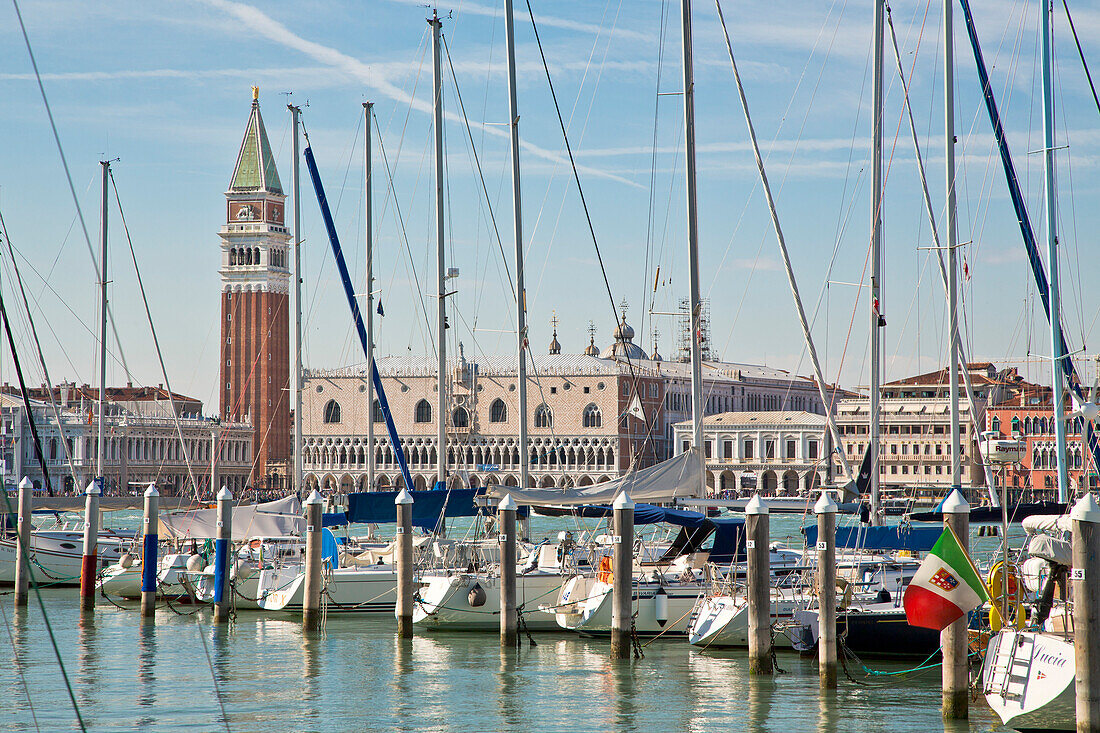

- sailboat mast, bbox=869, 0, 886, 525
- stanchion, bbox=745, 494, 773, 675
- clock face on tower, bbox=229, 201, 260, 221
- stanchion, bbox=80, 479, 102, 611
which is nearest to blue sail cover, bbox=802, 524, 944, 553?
sailboat mast, bbox=869, 0, 886, 525

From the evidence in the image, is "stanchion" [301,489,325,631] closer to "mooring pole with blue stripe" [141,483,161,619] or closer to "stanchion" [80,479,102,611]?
"mooring pole with blue stripe" [141,483,161,619]

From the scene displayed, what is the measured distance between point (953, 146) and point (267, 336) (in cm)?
8137

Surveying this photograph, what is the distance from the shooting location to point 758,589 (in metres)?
18.0

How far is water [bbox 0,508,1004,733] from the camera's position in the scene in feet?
54.1

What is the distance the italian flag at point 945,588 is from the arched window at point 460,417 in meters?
85.5

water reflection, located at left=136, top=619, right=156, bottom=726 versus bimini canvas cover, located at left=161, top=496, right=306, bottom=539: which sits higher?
bimini canvas cover, located at left=161, top=496, right=306, bottom=539

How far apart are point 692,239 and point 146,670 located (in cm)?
1027

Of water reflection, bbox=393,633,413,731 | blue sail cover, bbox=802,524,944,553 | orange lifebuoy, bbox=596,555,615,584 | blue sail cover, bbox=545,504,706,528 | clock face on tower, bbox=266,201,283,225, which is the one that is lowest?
water reflection, bbox=393,633,413,731

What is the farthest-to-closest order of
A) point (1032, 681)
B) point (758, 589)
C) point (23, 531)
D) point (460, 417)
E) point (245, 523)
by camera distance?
point (460, 417), point (245, 523), point (23, 531), point (758, 589), point (1032, 681)

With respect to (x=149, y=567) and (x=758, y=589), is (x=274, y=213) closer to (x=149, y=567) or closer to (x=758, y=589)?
(x=149, y=567)

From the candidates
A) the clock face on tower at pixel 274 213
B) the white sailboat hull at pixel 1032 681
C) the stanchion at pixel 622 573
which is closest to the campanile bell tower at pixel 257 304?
the clock face on tower at pixel 274 213

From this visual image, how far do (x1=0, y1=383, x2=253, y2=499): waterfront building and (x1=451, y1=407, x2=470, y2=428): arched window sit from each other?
16.1 metres

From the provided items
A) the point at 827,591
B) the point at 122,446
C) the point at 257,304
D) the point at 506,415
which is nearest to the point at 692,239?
Answer: the point at 827,591

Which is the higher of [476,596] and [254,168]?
[254,168]
